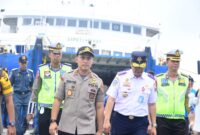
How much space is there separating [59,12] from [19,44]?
3150 millimetres

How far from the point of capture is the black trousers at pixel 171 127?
6559 millimetres

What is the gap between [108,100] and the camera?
6.18 m

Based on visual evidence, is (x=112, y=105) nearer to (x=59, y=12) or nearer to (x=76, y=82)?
(x=76, y=82)

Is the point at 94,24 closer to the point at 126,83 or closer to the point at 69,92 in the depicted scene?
the point at 126,83

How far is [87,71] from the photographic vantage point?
548cm

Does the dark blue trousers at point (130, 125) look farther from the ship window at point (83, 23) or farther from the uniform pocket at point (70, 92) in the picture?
the ship window at point (83, 23)

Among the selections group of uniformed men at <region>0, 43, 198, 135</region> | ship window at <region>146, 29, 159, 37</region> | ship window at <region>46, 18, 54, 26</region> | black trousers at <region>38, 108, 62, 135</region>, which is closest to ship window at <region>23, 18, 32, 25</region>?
ship window at <region>46, 18, 54, 26</region>

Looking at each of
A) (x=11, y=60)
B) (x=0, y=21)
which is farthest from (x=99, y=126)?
(x=0, y=21)

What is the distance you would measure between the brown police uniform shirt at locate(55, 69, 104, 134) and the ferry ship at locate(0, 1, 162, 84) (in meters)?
13.2

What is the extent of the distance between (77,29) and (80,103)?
16810 millimetres

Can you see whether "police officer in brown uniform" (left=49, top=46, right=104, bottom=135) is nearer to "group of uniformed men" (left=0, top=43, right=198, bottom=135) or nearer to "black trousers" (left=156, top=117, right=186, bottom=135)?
"group of uniformed men" (left=0, top=43, right=198, bottom=135)

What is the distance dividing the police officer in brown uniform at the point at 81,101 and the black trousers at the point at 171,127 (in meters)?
1.36

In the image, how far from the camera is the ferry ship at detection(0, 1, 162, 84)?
19.9m

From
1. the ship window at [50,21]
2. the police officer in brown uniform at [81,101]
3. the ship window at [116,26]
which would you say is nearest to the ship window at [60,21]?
the ship window at [50,21]
